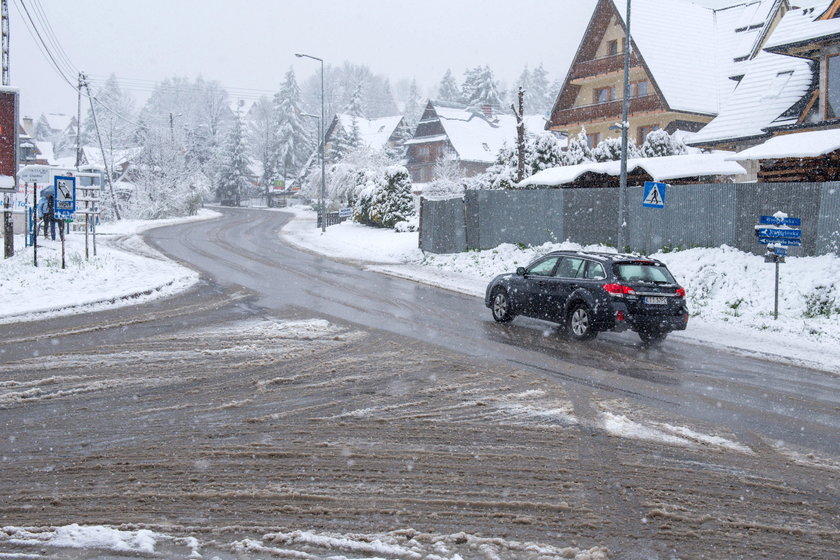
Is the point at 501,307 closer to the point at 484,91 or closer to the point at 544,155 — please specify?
the point at 544,155

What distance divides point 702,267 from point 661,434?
40.6ft

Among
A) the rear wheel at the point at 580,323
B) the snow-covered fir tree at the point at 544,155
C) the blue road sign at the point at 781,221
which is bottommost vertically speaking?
the rear wheel at the point at 580,323

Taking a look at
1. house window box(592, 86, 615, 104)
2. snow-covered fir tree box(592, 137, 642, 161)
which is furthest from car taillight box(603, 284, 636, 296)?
house window box(592, 86, 615, 104)

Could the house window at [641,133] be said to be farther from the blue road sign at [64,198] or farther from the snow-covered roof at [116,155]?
the snow-covered roof at [116,155]

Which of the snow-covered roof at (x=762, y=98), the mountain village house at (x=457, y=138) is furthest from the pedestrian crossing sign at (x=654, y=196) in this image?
the mountain village house at (x=457, y=138)

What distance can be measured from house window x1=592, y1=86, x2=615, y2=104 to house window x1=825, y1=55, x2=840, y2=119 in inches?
746

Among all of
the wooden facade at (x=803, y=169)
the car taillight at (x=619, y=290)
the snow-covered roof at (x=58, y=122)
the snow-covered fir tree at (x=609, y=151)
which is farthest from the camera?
the snow-covered roof at (x=58, y=122)

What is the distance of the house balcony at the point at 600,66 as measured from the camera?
132ft

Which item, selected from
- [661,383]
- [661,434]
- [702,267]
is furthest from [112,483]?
[702,267]

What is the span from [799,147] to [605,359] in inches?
401

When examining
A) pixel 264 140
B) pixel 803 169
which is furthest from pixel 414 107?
pixel 803 169

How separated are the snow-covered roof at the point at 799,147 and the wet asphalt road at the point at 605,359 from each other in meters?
7.12

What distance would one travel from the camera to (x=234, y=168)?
Result: 9075 cm

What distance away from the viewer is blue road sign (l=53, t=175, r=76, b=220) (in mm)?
19078
